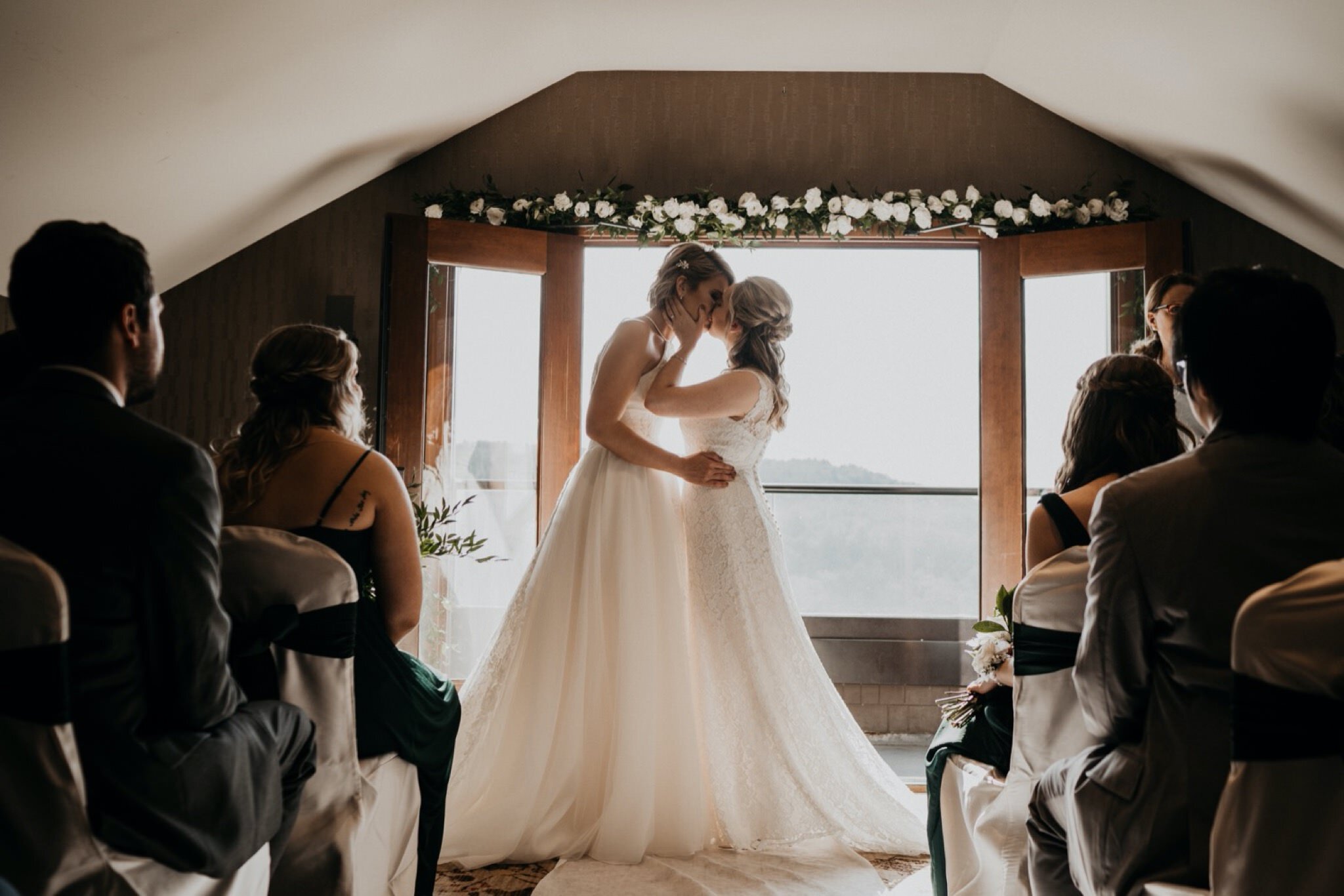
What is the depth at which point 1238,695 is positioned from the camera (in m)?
1.08

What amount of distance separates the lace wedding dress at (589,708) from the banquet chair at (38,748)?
63.5 inches

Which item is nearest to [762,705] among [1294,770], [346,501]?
[346,501]

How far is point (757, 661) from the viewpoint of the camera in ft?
9.68

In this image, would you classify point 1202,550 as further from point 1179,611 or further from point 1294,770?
point 1294,770

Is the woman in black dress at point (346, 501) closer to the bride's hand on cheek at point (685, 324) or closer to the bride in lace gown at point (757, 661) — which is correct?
the bride in lace gown at point (757, 661)

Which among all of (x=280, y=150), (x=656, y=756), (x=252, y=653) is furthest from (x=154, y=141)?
(x=656, y=756)

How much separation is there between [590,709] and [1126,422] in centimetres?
166

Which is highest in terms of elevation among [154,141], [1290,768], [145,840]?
[154,141]

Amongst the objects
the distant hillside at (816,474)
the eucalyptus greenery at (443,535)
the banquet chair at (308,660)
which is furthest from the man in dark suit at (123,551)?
the distant hillside at (816,474)

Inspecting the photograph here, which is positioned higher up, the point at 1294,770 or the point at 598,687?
the point at 1294,770

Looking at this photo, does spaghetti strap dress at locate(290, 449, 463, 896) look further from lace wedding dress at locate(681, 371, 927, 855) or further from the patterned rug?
lace wedding dress at locate(681, 371, 927, 855)

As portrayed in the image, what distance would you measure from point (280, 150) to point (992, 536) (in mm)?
3336

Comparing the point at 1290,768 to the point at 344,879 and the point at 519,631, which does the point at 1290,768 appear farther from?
the point at 519,631

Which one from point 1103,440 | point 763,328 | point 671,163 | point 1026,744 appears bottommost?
point 1026,744
